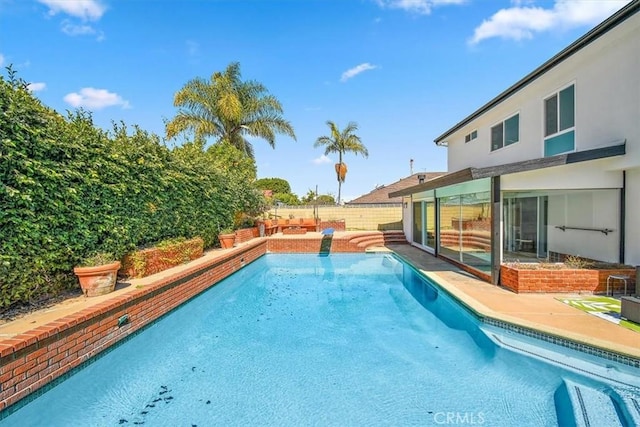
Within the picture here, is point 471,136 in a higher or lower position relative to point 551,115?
higher

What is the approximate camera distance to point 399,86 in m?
18.3

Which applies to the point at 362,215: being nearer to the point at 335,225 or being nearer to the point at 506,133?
the point at 335,225

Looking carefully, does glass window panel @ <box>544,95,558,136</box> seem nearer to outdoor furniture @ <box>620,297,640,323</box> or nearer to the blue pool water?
outdoor furniture @ <box>620,297,640,323</box>

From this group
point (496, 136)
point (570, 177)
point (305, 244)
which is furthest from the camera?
point (305, 244)

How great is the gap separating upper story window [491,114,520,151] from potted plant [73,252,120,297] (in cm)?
1252

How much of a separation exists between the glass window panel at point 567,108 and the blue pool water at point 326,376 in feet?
19.5

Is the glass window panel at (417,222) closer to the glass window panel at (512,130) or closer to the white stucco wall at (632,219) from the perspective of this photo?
the glass window panel at (512,130)

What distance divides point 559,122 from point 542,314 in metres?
5.94

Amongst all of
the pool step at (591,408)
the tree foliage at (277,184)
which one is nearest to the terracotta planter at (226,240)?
the pool step at (591,408)

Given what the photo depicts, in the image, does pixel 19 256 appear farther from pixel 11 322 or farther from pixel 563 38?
pixel 563 38

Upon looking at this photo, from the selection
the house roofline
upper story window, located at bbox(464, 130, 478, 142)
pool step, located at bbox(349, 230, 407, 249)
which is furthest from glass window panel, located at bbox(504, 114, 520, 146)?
pool step, located at bbox(349, 230, 407, 249)

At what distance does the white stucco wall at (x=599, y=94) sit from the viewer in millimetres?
7137

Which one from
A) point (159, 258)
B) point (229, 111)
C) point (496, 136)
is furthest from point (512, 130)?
point (229, 111)

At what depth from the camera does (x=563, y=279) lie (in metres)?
7.78
